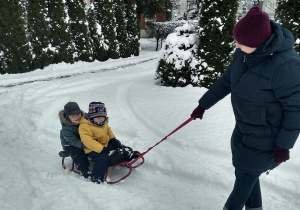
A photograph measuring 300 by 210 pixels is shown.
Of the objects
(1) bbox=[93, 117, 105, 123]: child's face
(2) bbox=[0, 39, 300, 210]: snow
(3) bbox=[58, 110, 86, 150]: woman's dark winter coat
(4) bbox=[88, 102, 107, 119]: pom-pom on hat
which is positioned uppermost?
(4) bbox=[88, 102, 107, 119]: pom-pom on hat

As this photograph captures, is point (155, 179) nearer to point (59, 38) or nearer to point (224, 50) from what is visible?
point (224, 50)

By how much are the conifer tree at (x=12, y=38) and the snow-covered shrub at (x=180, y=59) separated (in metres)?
6.86

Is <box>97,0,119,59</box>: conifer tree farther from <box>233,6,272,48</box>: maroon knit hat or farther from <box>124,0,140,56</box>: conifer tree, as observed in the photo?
<box>233,6,272,48</box>: maroon knit hat

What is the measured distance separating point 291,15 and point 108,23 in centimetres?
1031

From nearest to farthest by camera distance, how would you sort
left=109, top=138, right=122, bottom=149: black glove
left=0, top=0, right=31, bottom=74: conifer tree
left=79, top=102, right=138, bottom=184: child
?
left=79, top=102, right=138, bottom=184: child → left=109, top=138, right=122, bottom=149: black glove → left=0, top=0, right=31, bottom=74: conifer tree

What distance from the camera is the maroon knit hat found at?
1763mm

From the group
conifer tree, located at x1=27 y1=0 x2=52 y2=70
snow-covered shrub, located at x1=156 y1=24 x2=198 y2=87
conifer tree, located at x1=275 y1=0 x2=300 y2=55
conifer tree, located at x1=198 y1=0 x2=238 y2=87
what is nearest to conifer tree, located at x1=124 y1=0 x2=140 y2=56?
conifer tree, located at x1=27 y1=0 x2=52 y2=70

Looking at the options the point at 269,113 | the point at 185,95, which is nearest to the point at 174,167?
the point at 269,113

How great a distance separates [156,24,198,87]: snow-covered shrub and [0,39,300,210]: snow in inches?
13.5

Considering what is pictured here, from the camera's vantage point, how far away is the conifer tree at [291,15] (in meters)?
5.93

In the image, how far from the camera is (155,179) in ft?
11.5

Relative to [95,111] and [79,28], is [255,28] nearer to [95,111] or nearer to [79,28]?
[95,111]

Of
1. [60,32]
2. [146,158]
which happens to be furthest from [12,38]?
[146,158]

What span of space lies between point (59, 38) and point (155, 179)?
10.4 metres
